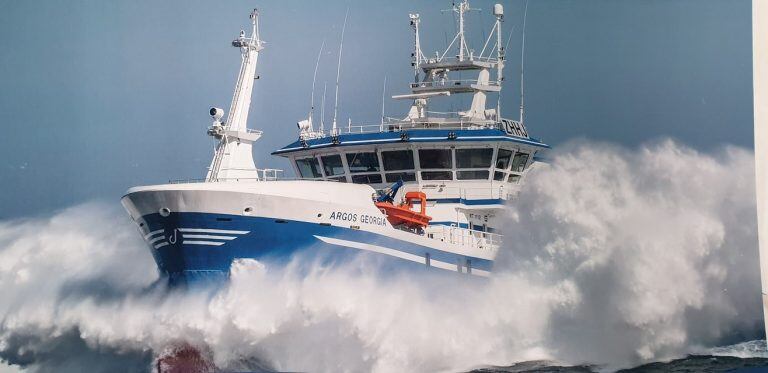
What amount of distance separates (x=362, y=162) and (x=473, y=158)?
160 inches

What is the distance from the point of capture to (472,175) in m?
28.0

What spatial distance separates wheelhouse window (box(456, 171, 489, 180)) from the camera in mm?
27878

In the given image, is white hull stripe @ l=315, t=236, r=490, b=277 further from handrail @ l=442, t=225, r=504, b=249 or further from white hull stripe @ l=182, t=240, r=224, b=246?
white hull stripe @ l=182, t=240, r=224, b=246

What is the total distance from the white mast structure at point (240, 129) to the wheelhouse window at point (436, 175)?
5996mm

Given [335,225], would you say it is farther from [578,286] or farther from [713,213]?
[713,213]

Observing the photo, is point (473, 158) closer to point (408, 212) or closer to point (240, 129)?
point (408, 212)

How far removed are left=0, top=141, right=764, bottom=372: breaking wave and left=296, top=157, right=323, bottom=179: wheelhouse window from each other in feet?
24.8

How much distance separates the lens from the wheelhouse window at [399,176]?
90.8ft

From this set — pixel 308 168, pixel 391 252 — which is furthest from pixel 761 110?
pixel 308 168

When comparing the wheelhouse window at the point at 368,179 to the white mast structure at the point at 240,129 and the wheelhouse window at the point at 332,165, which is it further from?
the white mast structure at the point at 240,129

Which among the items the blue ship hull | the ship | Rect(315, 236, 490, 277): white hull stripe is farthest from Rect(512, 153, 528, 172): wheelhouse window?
the blue ship hull

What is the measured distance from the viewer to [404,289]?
73.9 feet

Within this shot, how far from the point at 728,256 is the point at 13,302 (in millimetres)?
22034

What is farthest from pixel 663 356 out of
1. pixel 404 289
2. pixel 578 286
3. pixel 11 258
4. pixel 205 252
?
pixel 11 258
